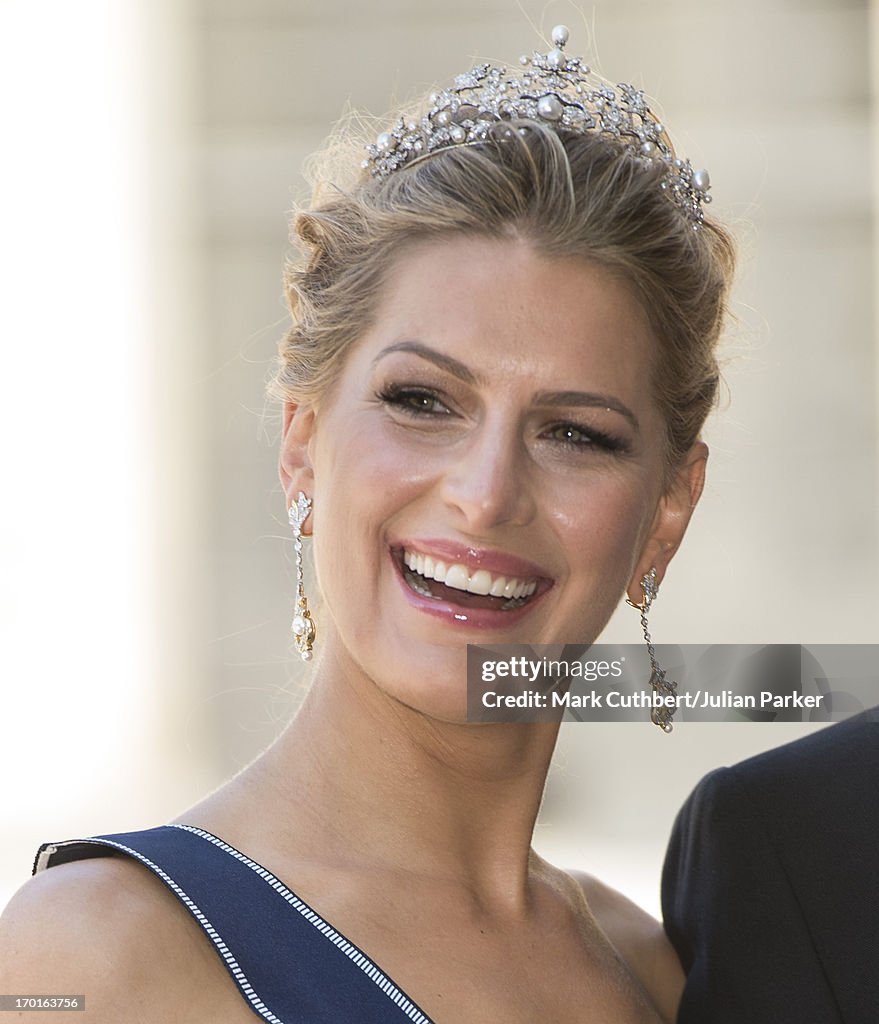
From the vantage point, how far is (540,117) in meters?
1.89

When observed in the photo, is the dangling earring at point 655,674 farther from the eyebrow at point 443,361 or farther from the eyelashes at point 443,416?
the eyebrow at point 443,361

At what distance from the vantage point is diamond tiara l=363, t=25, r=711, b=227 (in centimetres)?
190

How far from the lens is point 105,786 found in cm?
481

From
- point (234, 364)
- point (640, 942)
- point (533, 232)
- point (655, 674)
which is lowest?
point (640, 942)

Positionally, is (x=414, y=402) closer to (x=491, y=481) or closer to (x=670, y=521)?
(x=491, y=481)

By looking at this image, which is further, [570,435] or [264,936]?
[570,435]

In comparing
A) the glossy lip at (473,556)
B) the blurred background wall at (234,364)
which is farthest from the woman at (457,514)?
the blurred background wall at (234,364)

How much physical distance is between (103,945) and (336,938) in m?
0.26

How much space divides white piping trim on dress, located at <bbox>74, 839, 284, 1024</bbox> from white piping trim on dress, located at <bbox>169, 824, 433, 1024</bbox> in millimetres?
118

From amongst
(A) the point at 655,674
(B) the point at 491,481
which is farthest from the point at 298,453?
(A) the point at 655,674

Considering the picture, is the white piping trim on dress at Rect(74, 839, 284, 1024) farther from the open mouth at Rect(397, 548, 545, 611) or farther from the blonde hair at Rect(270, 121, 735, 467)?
the blonde hair at Rect(270, 121, 735, 467)

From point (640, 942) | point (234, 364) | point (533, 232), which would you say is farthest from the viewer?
point (234, 364)

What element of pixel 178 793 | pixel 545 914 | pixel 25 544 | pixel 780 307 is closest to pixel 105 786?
pixel 178 793

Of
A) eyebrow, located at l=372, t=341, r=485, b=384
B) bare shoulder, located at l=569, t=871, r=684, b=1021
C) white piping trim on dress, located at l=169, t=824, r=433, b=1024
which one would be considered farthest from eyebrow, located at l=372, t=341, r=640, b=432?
bare shoulder, located at l=569, t=871, r=684, b=1021
